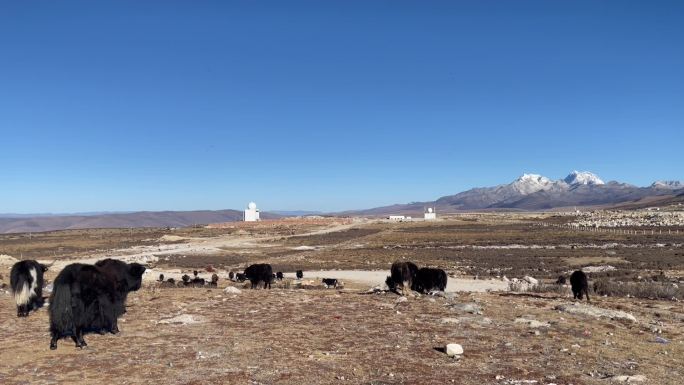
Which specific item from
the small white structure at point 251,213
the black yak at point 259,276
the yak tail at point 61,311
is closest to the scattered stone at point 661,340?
the yak tail at point 61,311

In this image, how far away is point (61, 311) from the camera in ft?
36.4

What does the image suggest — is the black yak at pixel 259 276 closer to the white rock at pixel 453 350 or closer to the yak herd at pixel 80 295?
the yak herd at pixel 80 295

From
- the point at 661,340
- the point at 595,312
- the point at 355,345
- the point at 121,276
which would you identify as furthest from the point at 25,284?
the point at 661,340

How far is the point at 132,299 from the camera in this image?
703 inches

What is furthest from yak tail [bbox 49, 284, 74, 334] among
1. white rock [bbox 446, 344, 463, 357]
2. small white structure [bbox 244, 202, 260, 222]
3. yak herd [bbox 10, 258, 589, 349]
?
small white structure [bbox 244, 202, 260, 222]

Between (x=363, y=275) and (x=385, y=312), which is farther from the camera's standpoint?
(x=363, y=275)

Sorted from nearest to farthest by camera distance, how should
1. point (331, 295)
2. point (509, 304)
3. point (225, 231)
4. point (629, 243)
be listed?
point (509, 304)
point (331, 295)
point (629, 243)
point (225, 231)

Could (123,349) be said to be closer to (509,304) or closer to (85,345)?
(85,345)

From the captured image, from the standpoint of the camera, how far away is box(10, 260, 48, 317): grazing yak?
47.4 feet

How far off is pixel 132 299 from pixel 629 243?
63.6 m

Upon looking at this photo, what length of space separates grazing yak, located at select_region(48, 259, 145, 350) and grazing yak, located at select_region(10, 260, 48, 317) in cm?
313

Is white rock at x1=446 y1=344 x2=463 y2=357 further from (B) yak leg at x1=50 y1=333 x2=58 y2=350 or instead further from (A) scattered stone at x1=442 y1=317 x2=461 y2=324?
(B) yak leg at x1=50 y1=333 x2=58 y2=350

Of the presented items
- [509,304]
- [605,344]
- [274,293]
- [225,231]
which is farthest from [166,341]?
[225,231]

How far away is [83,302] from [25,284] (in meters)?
4.32
